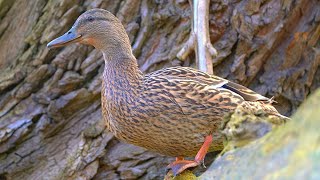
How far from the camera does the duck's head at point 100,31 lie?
4.19 metres

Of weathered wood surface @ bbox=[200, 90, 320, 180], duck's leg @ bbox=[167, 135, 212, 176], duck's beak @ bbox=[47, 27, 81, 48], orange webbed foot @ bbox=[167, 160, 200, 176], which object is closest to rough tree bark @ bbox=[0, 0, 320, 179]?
duck's beak @ bbox=[47, 27, 81, 48]

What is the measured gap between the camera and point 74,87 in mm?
5023

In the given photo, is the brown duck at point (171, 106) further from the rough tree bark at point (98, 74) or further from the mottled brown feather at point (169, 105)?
the rough tree bark at point (98, 74)

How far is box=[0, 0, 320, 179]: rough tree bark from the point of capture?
16.2ft

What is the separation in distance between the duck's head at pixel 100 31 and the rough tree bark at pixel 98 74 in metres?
0.74

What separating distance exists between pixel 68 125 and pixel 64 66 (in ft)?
1.64

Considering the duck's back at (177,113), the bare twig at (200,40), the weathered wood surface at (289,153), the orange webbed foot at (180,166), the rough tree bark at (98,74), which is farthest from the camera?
the rough tree bark at (98,74)

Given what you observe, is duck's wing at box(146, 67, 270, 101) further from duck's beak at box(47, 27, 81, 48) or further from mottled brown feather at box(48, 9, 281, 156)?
duck's beak at box(47, 27, 81, 48)

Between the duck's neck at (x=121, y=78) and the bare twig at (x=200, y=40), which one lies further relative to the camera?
the bare twig at (x=200, y=40)

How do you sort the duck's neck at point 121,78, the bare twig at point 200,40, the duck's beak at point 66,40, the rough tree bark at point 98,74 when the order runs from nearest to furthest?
1. the duck's neck at point 121,78
2. the duck's beak at point 66,40
3. the bare twig at point 200,40
4. the rough tree bark at point 98,74

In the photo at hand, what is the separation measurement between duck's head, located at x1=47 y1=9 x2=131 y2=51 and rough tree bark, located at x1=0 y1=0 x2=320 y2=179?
737 millimetres

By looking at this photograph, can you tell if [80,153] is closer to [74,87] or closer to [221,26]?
[74,87]

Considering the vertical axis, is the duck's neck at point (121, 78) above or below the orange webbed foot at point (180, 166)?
above

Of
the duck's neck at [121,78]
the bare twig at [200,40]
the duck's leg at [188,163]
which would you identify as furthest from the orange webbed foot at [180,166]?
the bare twig at [200,40]
